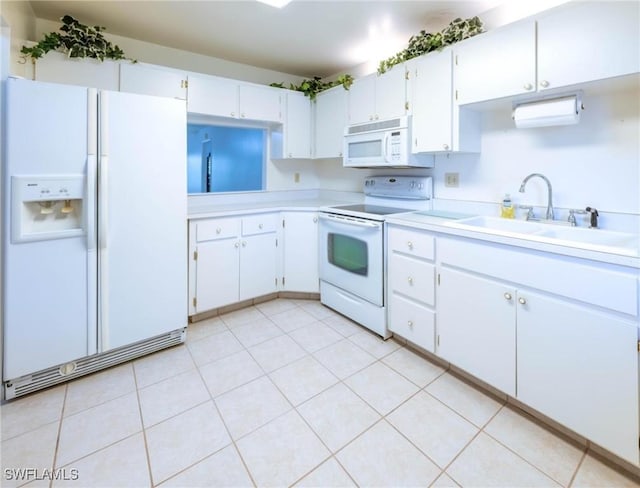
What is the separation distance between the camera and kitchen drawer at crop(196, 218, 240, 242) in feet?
Result: 8.89

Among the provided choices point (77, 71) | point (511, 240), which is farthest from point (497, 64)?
point (77, 71)

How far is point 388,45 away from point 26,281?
3194 millimetres

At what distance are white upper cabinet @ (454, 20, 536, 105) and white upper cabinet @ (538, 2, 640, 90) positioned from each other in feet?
0.19

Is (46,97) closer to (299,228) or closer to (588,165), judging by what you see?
(299,228)

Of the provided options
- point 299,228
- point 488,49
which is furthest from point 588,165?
point 299,228

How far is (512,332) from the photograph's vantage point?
1.67m

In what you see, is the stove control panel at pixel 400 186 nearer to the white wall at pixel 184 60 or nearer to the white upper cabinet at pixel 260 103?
the white upper cabinet at pixel 260 103

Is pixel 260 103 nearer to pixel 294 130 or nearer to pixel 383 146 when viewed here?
pixel 294 130

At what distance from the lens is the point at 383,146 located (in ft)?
8.70

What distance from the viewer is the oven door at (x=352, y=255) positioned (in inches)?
97.8

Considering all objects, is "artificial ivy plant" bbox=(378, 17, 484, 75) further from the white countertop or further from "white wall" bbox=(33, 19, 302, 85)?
"white wall" bbox=(33, 19, 302, 85)

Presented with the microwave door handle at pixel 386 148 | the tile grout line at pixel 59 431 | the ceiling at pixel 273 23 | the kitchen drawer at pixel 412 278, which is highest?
the ceiling at pixel 273 23

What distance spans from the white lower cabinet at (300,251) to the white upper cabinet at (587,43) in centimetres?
203

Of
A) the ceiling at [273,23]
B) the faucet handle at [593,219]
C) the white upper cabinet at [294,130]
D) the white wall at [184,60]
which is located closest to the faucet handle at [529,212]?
the faucet handle at [593,219]
